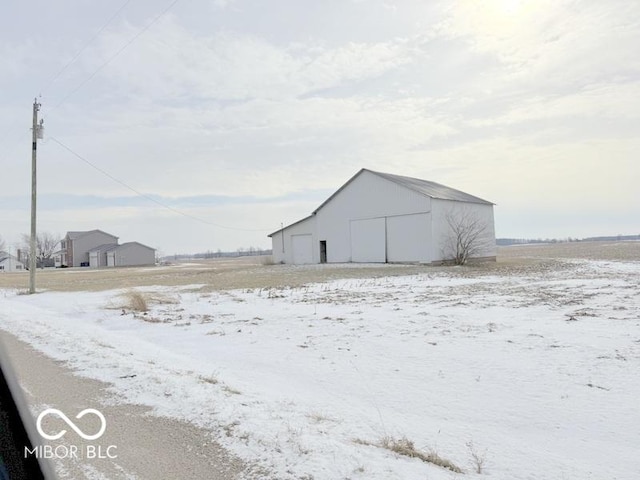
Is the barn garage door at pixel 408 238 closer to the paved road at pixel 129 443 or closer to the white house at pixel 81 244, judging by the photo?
the paved road at pixel 129 443

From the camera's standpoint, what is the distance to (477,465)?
147 inches

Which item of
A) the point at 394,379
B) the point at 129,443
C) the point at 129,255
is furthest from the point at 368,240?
the point at 129,255

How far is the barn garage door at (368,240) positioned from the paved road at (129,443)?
33356mm

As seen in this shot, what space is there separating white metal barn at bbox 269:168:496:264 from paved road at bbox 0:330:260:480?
1249 inches

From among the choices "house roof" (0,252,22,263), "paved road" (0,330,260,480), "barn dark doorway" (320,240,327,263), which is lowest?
"paved road" (0,330,260,480)

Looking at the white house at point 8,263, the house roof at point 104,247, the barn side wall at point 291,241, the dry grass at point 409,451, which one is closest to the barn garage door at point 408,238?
the barn side wall at point 291,241

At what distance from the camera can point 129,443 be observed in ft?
13.5

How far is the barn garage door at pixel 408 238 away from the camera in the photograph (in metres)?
35.4

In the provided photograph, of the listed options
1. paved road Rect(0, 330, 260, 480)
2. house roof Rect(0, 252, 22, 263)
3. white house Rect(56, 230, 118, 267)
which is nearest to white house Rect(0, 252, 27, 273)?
house roof Rect(0, 252, 22, 263)

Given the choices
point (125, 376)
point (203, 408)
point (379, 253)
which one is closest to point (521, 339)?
point (203, 408)

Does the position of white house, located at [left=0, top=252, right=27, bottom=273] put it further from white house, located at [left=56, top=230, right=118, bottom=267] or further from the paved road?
the paved road

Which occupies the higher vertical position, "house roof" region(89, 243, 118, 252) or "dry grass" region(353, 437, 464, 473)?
"house roof" region(89, 243, 118, 252)

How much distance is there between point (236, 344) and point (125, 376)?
114 inches

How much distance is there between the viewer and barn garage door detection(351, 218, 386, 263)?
38.3 m
